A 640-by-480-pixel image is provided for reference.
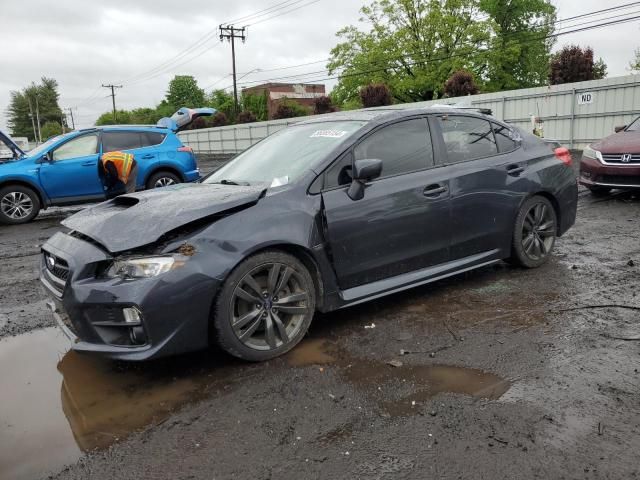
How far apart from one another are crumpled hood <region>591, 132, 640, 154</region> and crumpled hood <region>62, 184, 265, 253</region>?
24.3 feet

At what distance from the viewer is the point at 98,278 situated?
311cm

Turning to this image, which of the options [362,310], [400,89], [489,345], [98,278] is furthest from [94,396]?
[400,89]

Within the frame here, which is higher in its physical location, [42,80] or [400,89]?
[42,80]

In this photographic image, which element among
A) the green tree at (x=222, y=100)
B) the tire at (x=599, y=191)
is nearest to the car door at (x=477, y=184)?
the tire at (x=599, y=191)

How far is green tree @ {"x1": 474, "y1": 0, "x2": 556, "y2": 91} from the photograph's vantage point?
4525cm

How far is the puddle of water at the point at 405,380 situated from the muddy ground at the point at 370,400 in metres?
0.01

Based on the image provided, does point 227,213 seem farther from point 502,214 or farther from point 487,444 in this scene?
point 502,214

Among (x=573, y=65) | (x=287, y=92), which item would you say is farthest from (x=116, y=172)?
(x=287, y=92)

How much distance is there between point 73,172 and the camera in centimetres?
996

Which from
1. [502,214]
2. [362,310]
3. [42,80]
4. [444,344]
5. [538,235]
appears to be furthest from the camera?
[42,80]

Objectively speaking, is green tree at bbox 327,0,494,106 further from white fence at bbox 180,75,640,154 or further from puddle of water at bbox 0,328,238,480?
puddle of water at bbox 0,328,238,480

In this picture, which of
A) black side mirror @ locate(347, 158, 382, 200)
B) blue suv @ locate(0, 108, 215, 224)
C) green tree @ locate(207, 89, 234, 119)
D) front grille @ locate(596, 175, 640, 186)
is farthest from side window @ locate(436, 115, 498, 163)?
green tree @ locate(207, 89, 234, 119)

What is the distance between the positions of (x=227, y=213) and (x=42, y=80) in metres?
138

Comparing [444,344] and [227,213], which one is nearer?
[227,213]
